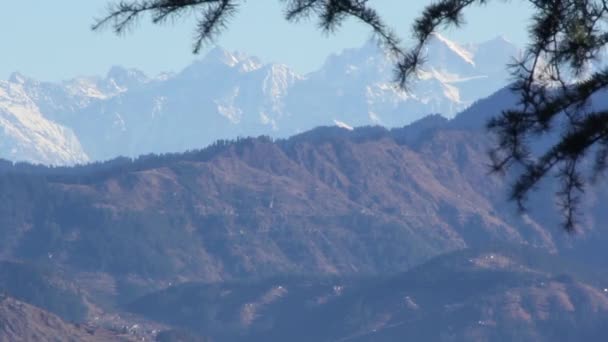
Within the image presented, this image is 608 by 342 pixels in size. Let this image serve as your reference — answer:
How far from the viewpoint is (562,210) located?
68.6ft

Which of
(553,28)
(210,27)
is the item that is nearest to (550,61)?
(553,28)

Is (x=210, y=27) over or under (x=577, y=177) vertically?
over

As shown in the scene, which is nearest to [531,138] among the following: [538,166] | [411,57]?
[538,166]

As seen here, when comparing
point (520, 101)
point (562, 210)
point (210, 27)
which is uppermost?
point (210, 27)

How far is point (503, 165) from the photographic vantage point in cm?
2106

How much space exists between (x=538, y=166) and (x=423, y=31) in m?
2.07

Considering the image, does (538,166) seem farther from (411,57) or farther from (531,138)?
(411,57)

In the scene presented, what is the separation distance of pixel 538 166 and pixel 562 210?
603mm

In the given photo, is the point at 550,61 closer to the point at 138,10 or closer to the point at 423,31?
the point at 423,31

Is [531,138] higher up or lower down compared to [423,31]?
lower down

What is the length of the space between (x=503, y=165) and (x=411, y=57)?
5.40 feet

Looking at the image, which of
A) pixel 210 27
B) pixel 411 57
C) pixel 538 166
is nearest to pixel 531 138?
pixel 538 166

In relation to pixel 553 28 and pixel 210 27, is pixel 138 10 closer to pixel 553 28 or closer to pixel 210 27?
pixel 210 27

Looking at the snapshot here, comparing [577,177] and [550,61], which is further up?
[550,61]
